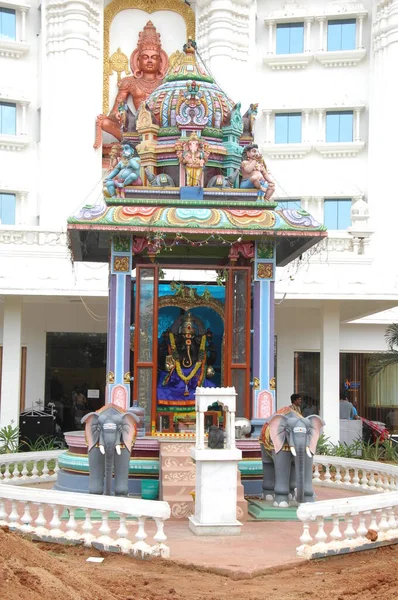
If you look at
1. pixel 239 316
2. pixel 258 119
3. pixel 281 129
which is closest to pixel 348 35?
A: pixel 281 129

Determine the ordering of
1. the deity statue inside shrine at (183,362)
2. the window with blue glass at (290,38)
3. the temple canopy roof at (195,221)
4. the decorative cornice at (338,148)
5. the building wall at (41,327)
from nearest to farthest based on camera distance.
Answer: the temple canopy roof at (195,221), the deity statue inside shrine at (183,362), the building wall at (41,327), the decorative cornice at (338,148), the window with blue glass at (290,38)

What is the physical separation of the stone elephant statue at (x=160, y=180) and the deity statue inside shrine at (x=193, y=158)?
0.33 meters

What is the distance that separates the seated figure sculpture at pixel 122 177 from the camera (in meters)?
14.3

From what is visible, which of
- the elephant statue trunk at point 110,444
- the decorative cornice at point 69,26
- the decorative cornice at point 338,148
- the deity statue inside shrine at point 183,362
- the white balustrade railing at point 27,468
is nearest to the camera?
the elephant statue trunk at point 110,444

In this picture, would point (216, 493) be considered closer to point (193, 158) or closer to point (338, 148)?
point (193, 158)

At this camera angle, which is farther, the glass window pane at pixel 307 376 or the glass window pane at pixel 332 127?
the glass window pane at pixel 332 127

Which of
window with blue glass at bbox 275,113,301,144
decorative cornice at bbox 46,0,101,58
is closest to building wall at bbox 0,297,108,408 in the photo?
decorative cornice at bbox 46,0,101,58

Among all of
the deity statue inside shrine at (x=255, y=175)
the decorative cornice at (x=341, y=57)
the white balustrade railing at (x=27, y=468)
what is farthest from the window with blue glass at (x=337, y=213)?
the white balustrade railing at (x=27, y=468)

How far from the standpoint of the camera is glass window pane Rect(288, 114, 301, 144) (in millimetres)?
33094

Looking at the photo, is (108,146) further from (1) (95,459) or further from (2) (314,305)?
(1) (95,459)

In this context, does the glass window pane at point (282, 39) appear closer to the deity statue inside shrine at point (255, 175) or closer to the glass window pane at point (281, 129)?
the glass window pane at point (281, 129)

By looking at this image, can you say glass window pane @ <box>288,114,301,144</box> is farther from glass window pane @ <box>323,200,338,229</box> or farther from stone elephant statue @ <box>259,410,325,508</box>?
stone elephant statue @ <box>259,410,325,508</box>

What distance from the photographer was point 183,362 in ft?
50.5

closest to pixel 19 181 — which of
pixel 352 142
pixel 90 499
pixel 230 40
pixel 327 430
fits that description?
pixel 230 40
